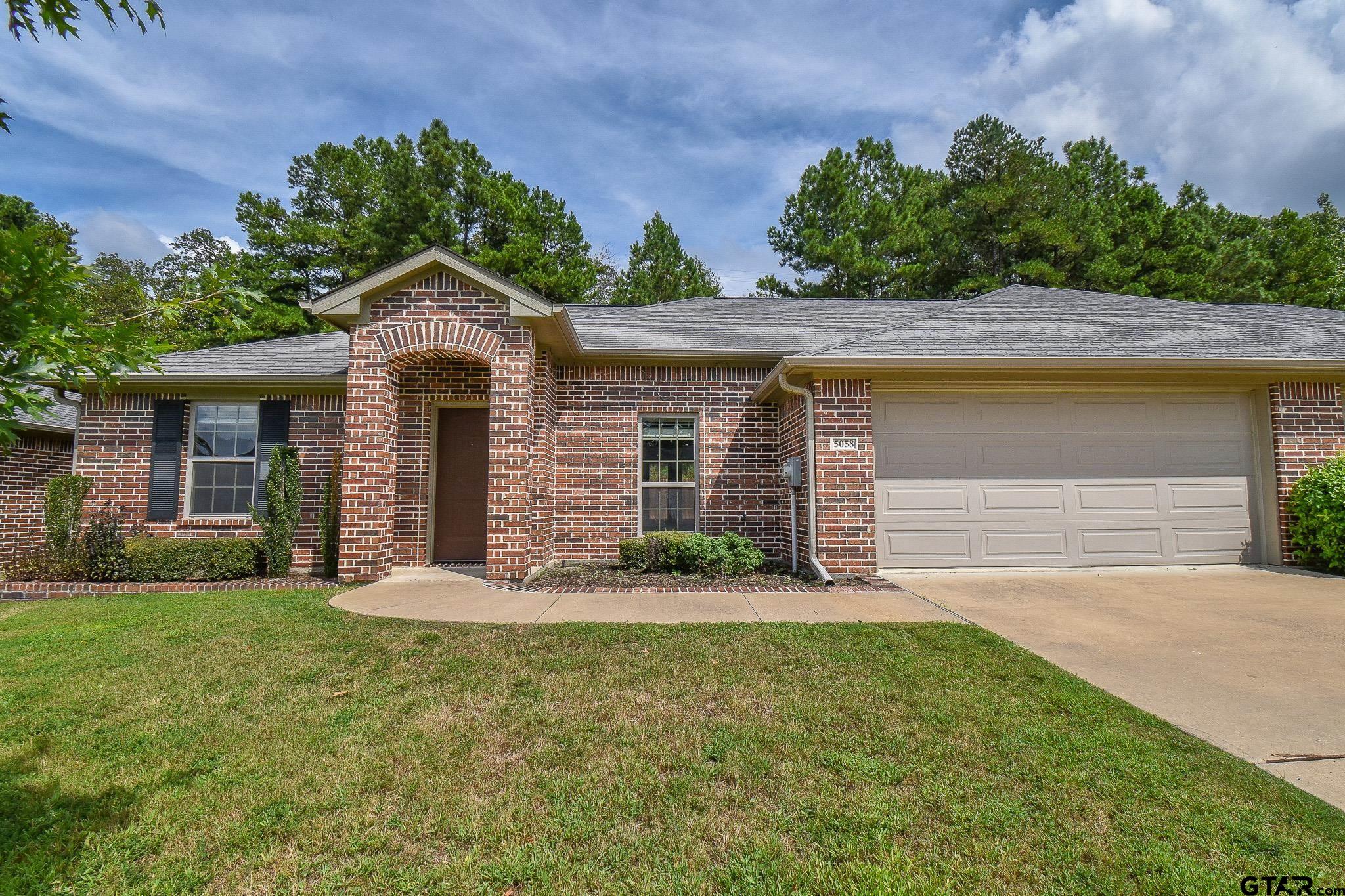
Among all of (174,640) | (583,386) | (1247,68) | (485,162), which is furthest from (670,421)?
(485,162)

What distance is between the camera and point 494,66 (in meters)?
8.50

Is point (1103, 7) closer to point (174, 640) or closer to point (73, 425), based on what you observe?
point (174, 640)

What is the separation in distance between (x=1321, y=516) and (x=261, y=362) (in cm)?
1502

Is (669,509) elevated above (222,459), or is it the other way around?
(222,459)

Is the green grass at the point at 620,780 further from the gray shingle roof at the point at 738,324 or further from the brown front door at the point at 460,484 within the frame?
the gray shingle roof at the point at 738,324

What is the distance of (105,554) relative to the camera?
7.64 meters

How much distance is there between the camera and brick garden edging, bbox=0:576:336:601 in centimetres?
715

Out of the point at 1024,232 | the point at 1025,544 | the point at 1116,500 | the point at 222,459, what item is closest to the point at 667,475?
the point at 1025,544

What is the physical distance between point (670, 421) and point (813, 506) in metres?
2.81

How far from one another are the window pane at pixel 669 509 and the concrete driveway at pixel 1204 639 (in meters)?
3.12

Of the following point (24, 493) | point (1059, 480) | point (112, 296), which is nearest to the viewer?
point (112, 296)

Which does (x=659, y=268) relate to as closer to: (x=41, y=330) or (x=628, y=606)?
(x=628, y=606)

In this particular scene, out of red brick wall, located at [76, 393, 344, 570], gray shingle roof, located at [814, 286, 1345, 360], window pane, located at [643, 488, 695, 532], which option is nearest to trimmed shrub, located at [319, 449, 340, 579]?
red brick wall, located at [76, 393, 344, 570]

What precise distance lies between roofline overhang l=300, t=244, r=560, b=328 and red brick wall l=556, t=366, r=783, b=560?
196cm
